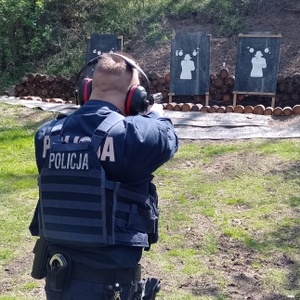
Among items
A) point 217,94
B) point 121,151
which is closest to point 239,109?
point 217,94

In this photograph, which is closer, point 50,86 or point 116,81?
point 116,81

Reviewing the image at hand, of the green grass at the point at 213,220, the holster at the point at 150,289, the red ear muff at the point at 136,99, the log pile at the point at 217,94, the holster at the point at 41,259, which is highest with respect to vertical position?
Result: the red ear muff at the point at 136,99

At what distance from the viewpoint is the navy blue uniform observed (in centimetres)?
235

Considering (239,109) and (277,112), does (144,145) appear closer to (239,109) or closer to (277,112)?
(277,112)

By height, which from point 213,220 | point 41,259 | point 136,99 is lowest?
point 213,220

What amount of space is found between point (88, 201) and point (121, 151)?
0.23m

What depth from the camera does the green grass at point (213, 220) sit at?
4367 millimetres

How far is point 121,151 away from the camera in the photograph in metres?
2.34

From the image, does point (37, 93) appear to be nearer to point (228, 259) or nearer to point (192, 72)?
point (192, 72)

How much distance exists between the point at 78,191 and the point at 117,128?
0.94 ft

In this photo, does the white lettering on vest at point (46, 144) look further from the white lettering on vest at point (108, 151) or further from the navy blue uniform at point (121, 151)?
the white lettering on vest at point (108, 151)

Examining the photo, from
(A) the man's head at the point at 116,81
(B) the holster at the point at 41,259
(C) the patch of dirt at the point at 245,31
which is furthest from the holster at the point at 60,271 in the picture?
(C) the patch of dirt at the point at 245,31

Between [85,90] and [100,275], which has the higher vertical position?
[85,90]

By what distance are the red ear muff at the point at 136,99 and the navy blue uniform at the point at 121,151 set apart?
4 cm
